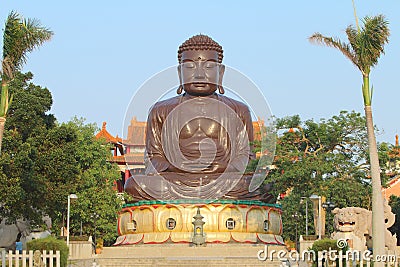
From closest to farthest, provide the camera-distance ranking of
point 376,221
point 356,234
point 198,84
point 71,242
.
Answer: point 376,221
point 356,234
point 71,242
point 198,84

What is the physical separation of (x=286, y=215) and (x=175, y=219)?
228 inches

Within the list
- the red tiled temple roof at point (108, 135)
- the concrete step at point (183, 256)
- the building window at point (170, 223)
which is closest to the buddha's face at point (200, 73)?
the building window at point (170, 223)

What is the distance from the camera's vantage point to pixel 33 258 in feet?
52.0

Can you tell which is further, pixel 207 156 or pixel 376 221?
pixel 207 156

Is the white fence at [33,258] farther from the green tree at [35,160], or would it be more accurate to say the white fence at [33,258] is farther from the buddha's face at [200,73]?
the buddha's face at [200,73]

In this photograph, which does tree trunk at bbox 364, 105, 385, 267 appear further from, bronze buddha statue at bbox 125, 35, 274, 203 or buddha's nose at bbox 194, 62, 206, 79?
buddha's nose at bbox 194, 62, 206, 79

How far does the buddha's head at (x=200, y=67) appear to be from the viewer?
32.4 meters

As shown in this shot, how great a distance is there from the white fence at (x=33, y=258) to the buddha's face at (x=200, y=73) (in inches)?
645

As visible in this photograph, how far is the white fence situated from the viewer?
51.6 feet

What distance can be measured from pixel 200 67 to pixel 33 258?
17969 mm

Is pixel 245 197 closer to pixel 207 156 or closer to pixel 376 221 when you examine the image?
pixel 207 156

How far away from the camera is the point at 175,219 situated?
29703 millimetres

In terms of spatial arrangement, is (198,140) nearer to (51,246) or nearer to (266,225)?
(266,225)

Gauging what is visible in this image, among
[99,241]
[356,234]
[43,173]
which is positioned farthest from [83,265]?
[99,241]
